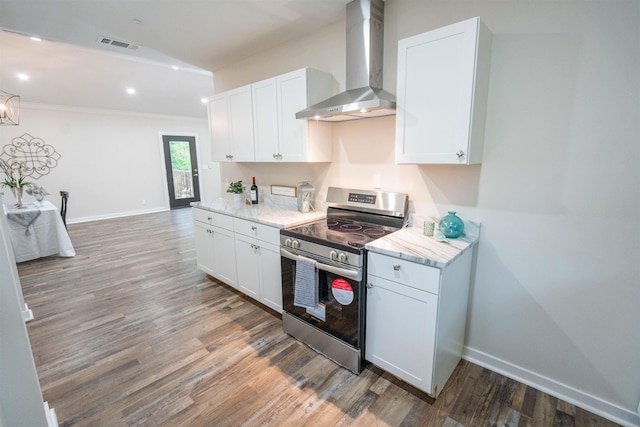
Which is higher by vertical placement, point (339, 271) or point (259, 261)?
point (339, 271)

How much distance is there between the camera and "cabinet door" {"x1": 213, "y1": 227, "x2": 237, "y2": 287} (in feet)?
9.83

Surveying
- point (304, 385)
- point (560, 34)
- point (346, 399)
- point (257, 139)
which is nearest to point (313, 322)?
point (304, 385)

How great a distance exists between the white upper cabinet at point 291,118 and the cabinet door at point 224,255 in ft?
2.99

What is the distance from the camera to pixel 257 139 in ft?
9.78

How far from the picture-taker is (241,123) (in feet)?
10.3

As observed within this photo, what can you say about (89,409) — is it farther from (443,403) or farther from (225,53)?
(225,53)

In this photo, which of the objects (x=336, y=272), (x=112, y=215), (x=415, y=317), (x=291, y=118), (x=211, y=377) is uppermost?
(x=291, y=118)

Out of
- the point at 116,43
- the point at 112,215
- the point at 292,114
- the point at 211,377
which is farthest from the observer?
the point at 112,215

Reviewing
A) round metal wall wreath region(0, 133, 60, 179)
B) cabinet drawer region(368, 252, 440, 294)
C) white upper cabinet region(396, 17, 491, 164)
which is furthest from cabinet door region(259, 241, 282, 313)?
round metal wall wreath region(0, 133, 60, 179)

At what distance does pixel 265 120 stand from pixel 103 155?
19.8ft

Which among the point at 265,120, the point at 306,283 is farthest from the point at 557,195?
the point at 265,120

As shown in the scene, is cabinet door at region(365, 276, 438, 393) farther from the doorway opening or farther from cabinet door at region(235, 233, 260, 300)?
the doorway opening

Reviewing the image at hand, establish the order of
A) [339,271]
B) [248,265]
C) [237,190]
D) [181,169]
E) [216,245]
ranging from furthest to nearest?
[181,169]
[237,190]
[216,245]
[248,265]
[339,271]

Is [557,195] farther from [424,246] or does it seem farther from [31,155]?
[31,155]
